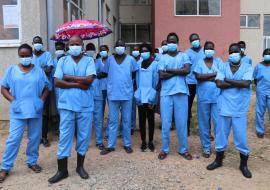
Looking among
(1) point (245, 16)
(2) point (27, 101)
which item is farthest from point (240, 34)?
(2) point (27, 101)

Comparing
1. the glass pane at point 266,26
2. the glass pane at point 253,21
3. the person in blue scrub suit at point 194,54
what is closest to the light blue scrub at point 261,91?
the person in blue scrub suit at point 194,54

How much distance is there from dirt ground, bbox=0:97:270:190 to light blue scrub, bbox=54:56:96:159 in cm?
55

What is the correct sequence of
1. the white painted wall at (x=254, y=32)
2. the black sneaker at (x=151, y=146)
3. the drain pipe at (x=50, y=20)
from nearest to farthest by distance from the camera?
the black sneaker at (x=151, y=146) < the drain pipe at (x=50, y=20) < the white painted wall at (x=254, y=32)

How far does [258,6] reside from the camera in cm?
2072

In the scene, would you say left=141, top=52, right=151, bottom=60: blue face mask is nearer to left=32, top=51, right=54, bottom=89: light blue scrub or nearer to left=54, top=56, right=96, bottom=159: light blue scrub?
left=54, top=56, right=96, bottom=159: light blue scrub

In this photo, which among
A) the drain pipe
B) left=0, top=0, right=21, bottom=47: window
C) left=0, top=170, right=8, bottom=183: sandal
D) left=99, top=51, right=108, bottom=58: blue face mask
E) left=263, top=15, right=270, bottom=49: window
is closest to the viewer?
left=0, top=170, right=8, bottom=183: sandal

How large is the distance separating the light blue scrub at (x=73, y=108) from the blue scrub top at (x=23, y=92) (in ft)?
1.30

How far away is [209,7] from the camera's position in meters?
19.2

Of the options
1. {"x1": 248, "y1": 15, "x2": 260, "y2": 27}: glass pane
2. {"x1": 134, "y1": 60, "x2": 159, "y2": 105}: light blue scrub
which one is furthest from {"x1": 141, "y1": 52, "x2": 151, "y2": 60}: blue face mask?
{"x1": 248, "y1": 15, "x2": 260, "y2": 27}: glass pane

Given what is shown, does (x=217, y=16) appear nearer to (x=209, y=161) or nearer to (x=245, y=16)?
(x=245, y=16)

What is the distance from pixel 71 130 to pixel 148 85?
1.95 metres

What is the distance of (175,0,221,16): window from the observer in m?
19.1

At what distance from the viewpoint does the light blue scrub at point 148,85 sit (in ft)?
21.9

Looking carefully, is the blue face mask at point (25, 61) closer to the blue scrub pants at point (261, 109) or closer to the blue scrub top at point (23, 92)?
the blue scrub top at point (23, 92)
